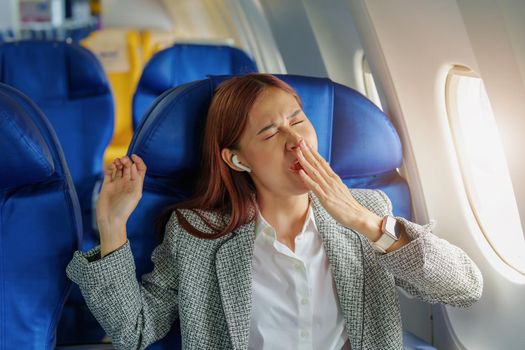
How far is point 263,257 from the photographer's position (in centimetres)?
158

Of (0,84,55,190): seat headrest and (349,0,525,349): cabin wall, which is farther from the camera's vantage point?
(349,0,525,349): cabin wall

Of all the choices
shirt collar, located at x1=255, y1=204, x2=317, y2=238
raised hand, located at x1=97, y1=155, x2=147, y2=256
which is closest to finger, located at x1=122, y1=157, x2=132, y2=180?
raised hand, located at x1=97, y1=155, x2=147, y2=256

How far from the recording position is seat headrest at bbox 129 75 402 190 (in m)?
1.61

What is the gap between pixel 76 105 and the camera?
2.93 meters

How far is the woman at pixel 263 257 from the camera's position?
143 centimetres

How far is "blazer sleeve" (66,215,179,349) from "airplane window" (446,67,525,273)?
0.99 m

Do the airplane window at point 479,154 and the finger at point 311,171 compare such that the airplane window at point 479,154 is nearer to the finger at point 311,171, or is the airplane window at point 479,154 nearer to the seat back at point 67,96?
the finger at point 311,171

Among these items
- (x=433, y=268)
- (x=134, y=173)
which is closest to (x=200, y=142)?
(x=134, y=173)

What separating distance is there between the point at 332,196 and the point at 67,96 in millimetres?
1964

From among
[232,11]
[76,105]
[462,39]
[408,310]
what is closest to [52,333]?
[408,310]

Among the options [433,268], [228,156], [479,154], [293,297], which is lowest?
[293,297]

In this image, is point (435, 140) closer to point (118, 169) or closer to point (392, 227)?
point (392, 227)

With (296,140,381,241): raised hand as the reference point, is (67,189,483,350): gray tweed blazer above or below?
below

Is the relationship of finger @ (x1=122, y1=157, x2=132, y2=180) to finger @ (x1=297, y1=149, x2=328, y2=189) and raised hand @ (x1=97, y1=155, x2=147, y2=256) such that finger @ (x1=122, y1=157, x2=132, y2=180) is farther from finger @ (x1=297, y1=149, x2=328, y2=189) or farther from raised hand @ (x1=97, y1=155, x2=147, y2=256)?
finger @ (x1=297, y1=149, x2=328, y2=189)
